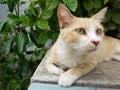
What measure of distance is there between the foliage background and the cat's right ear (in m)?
0.18

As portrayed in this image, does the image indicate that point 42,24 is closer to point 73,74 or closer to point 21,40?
point 21,40

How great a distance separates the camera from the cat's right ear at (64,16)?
52.9 inches

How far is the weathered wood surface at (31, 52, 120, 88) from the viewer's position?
1398 millimetres

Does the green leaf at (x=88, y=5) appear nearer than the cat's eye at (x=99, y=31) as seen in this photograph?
No

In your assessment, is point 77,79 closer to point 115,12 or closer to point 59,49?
point 59,49

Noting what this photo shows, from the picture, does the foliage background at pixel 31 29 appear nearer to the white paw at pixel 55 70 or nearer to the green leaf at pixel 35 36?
the green leaf at pixel 35 36

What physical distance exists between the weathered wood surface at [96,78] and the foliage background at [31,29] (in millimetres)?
320

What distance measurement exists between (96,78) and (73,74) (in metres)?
0.13

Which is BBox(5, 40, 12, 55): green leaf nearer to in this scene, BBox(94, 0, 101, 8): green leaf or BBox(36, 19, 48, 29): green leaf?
BBox(36, 19, 48, 29): green leaf

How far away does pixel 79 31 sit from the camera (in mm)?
1342

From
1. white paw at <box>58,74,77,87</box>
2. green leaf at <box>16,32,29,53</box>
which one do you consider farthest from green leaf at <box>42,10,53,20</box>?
white paw at <box>58,74,77,87</box>

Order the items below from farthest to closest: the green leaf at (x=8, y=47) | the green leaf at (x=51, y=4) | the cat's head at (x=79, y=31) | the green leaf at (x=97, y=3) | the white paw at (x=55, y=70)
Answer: the green leaf at (x=8, y=47) < the green leaf at (x=97, y=3) < the green leaf at (x=51, y=4) < the white paw at (x=55, y=70) < the cat's head at (x=79, y=31)

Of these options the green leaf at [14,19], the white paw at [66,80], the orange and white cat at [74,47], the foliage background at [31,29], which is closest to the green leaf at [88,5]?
the foliage background at [31,29]

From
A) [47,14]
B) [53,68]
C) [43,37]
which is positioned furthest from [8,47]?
[53,68]
